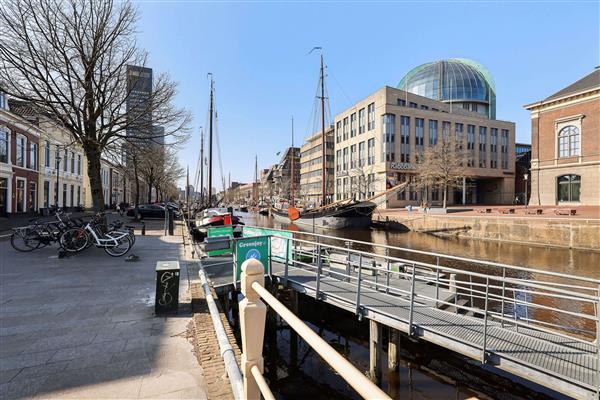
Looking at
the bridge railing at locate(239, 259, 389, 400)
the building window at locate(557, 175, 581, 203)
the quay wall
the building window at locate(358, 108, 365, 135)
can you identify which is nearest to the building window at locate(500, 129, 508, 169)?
the building window at locate(557, 175, 581, 203)

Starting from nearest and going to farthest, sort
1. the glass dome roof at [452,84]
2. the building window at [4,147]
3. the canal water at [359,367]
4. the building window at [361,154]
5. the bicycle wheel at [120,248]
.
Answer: the canal water at [359,367]
the bicycle wheel at [120,248]
the building window at [4,147]
the building window at [361,154]
the glass dome roof at [452,84]

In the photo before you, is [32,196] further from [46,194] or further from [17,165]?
[17,165]

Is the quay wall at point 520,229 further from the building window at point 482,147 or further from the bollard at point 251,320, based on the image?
the building window at point 482,147

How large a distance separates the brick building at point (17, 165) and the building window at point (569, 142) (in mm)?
53091

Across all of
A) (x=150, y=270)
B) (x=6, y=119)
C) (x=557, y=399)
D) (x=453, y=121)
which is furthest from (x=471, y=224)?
(x=6, y=119)

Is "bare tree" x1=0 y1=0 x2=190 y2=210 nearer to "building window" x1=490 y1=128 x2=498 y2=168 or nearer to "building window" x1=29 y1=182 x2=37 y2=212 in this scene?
"building window" x1=29 y1=182 x2=37 y2=212

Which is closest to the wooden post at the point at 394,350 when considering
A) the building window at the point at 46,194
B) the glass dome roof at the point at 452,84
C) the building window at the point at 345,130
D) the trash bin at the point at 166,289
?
the trash bin at the point at 166,289

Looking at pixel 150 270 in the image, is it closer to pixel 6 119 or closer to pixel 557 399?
pixel 557 399

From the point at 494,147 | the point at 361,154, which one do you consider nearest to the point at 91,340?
the point at 361,154

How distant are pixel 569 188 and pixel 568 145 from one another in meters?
5.16

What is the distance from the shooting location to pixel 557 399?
5.83 metres

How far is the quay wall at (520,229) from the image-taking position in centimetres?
2245

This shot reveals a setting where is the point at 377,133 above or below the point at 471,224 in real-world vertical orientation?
above

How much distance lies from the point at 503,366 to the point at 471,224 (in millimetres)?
28112
